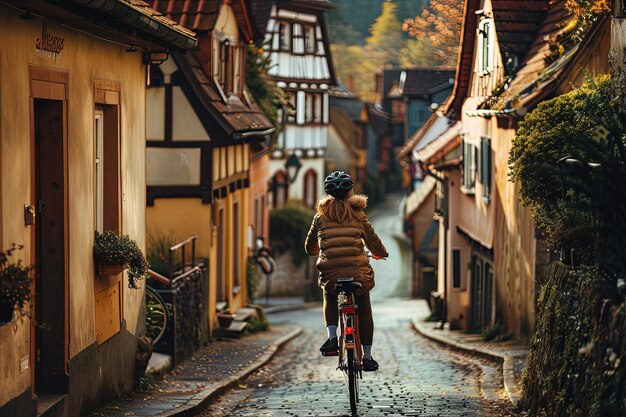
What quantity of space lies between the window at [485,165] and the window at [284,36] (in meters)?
24.9

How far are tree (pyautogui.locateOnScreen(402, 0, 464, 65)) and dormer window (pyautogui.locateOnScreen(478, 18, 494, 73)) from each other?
1.81 ft

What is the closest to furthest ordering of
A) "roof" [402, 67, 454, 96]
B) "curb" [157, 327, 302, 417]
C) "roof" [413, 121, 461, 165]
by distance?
"curb" [157, 327, 302, 417] → "roof" [413, 121, 461, 165] → "roof" [402, 67, 454, 96]

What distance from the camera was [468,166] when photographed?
82.1ft

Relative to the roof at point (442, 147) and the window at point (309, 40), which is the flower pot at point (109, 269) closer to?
the roof at point (442, 147)

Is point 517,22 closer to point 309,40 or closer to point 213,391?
point 213,391

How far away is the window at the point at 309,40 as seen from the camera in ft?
159

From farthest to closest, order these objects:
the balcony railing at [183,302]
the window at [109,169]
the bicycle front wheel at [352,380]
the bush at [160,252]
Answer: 1. the bush at [160,252]
2. the balcony railing at [183,302]
3. the window at [109,169]
4. the bicycle front wheel at [352,380]

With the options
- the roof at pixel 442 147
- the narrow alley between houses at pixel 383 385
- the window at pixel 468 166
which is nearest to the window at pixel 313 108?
the roof at pixel 442 147

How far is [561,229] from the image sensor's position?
978 centimetres

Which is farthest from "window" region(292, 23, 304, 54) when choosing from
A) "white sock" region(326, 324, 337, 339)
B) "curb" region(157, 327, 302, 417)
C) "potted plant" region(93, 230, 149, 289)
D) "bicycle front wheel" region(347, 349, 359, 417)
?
"bicycle front wheel" region(347, 349, 359, 417)

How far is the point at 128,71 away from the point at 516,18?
1037cm

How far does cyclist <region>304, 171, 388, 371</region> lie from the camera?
10727 mm

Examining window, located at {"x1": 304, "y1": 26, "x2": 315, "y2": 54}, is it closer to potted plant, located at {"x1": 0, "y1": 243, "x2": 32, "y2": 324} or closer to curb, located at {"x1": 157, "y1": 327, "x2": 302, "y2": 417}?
curb, located at {"x1": 157, "y1": 327, "x2": 302, "y2": 417}

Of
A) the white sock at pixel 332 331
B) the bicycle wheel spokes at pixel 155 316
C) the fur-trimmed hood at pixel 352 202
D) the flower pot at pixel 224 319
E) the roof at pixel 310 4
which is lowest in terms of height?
the flower pot at pixel 224 319
